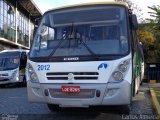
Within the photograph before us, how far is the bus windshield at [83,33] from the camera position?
8.64 m

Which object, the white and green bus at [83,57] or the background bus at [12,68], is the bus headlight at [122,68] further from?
the background bus at [12,68]

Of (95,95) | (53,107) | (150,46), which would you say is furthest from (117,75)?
(150,46)

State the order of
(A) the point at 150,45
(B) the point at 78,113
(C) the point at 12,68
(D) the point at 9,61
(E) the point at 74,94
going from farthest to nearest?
(A) the point at 150,45 < (D) the point at 9,61 < (C) the point at 12,68 < (B) the point at 78,113 < (E) the point at 74,94

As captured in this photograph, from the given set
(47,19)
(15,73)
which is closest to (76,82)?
(47,19)

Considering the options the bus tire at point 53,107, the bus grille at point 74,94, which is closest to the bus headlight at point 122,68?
the bus grille at point 74,94

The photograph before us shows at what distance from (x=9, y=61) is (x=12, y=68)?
1.91ft

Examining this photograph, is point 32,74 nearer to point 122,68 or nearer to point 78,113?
point 78,113

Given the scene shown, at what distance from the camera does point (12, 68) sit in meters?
22.8

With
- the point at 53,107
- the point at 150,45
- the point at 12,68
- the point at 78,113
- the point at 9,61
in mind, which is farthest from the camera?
the point at 150,45

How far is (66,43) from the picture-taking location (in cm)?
892

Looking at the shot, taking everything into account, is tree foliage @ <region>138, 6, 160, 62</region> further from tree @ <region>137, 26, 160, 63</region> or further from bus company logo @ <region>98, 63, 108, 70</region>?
bus company logo @ <region>98, 63, 108, 70</region>

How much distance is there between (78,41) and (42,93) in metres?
1.46

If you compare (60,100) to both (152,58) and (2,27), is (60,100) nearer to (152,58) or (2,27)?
(152,58)

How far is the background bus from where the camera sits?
74.5ft
